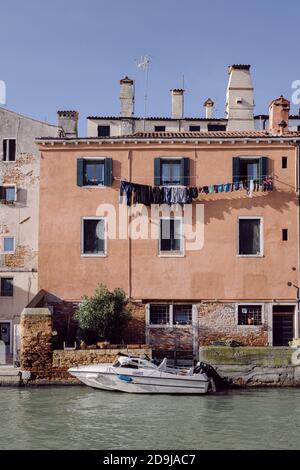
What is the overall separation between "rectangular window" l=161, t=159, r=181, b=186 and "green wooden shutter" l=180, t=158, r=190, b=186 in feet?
0.63

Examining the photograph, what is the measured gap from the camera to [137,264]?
27.7 m

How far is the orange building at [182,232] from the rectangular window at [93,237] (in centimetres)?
4

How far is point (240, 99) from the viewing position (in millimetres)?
38750

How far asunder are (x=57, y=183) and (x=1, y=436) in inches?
539

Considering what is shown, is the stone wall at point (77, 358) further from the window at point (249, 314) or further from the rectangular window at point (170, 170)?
the rectangular window at point (170, 170)

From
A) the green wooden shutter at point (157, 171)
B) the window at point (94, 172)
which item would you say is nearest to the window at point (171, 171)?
the green wooden shutter at point (157, 171)

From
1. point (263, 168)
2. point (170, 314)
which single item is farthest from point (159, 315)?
point (263, 168)

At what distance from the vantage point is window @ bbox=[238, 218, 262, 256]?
90.9 ft

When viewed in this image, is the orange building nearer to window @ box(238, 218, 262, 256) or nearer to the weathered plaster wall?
window @ box(238, 218, 262, 256)

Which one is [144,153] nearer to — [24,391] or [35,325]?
[35,325]

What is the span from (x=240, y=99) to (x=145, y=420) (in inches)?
963

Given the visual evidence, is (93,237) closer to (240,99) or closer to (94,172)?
(94,172)

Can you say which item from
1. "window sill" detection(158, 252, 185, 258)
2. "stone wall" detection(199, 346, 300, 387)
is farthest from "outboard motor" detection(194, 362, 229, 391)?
"window sill" detection(158, 252, 185, 258)
